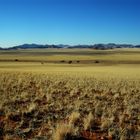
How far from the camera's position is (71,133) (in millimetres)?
9453

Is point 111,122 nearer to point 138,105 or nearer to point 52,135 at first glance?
point 52,135

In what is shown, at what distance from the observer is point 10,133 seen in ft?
32.4

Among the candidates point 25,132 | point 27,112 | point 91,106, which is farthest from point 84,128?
point 91,106

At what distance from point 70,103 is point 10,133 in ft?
22.2

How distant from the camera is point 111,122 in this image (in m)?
11.6

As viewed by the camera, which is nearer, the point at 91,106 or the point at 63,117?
the point at 63,117

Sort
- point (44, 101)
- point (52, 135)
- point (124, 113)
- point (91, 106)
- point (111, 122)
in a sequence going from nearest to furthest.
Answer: point (52, 135), point (111, 122), point (124, 113), point (91, 106), point (44, 101)

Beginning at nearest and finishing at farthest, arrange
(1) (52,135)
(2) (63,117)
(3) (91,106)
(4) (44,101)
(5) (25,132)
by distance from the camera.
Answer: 1. (1) (52,135)
2. (5) (25,132)
3. (2) (63,117)
4. (3) (91,106)
5. (4) (44,101)

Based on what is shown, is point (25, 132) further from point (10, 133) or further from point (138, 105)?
point (138, 105)

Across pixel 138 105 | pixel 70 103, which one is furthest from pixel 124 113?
pixel 70 103

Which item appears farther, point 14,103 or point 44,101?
point 44,101

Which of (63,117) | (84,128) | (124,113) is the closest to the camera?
(84,128)

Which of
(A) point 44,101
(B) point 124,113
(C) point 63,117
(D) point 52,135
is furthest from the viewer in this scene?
(A) point 44,101

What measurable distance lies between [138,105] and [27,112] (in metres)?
5.24
